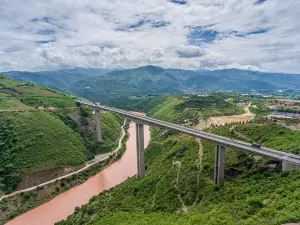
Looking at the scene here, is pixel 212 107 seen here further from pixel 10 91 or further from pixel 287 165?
pixel 10 91

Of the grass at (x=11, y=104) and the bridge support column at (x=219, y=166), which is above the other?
the grass at (x=11, y=104)

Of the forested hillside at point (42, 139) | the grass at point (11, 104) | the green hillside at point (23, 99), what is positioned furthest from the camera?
the green hillside at point (23, 99)

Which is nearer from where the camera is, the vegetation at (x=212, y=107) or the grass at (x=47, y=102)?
the vegetation at (x=212, y=107)

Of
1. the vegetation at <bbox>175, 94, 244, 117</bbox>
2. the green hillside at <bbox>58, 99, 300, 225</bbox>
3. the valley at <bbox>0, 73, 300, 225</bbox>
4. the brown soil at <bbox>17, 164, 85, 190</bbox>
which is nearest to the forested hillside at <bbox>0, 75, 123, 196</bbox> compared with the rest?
the brown soil at <bbox>17, 164, 85, 190</bbox>

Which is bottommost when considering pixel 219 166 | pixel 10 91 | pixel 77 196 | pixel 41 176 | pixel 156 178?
pixel 77 196

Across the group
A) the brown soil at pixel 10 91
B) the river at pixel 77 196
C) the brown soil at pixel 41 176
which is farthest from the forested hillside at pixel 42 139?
the brown soil at pixel 10 91

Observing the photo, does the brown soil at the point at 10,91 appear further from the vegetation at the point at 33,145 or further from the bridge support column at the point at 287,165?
the bridge support column at the point at 287,165

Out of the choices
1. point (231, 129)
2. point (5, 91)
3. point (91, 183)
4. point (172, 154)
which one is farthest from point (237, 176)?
point (5, 91)

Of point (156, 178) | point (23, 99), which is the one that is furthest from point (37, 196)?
point (23, 99)
